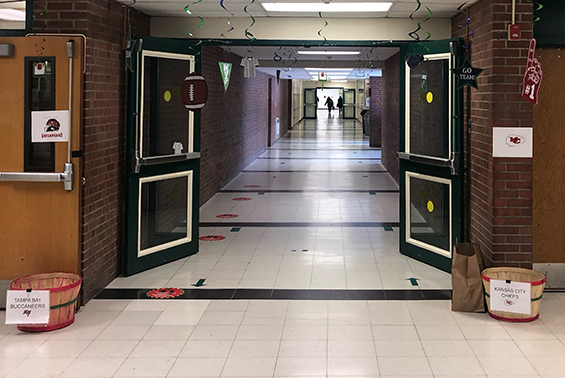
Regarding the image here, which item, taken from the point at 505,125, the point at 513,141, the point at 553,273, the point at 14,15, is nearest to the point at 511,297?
the point at 553,273

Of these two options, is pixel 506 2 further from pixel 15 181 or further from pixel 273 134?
pixel 273 134

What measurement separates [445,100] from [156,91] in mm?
2711

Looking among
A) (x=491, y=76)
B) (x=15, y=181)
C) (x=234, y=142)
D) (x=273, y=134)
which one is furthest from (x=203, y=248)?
(x=273, y=134)

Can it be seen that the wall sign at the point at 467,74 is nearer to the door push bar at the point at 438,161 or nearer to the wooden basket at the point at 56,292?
the door push bar at the point at 438,161

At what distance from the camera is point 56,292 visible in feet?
12.6

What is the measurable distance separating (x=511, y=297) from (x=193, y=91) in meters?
3.03

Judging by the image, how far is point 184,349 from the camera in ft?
11.8

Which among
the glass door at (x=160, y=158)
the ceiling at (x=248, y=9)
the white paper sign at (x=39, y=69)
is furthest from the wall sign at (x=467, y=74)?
the white paper sign at (x=39, y=69)

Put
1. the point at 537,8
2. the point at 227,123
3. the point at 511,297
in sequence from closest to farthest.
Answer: the point at 511,297, the point at 537,8, the point at 227,123

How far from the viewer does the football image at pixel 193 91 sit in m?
5.25

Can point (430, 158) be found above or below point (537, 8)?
below

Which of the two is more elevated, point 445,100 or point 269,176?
point 445,100

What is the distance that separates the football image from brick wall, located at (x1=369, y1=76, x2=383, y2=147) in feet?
44.8

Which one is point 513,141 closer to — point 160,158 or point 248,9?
point 248,9
